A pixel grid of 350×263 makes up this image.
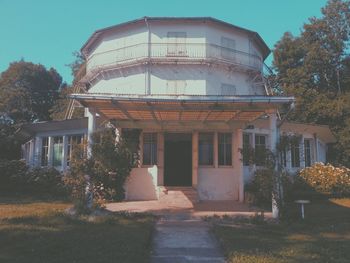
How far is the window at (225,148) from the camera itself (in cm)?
1811

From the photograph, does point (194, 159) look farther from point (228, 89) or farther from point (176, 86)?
point (228, 89)

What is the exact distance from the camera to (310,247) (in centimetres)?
860

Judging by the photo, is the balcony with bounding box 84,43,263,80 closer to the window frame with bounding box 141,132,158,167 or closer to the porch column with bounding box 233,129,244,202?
the window frame with bounding box 141,132,158,167

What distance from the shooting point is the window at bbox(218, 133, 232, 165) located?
1811 centimetres

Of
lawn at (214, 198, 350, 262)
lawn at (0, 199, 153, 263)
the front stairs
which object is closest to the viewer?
lawn at (0, 199, 153, 263)

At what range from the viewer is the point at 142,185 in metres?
17.4

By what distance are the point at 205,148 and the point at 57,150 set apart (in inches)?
348

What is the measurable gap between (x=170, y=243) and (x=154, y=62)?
16340mm

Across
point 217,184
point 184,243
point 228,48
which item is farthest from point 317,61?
point 184,243

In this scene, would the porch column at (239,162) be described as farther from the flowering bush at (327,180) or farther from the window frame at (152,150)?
the flowering bush at (327,180)

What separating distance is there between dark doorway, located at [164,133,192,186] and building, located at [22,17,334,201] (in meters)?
0.04

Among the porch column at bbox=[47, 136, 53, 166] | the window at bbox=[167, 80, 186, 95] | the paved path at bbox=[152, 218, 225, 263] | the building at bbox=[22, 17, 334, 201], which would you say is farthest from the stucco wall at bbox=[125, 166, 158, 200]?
the window at bbox=[167, 80, 186, 95]

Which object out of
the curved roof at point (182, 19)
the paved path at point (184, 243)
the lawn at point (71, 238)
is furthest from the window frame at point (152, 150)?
the curved roof at point (182, 19)

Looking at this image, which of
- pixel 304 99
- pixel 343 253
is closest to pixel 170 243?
pixel 343 253
